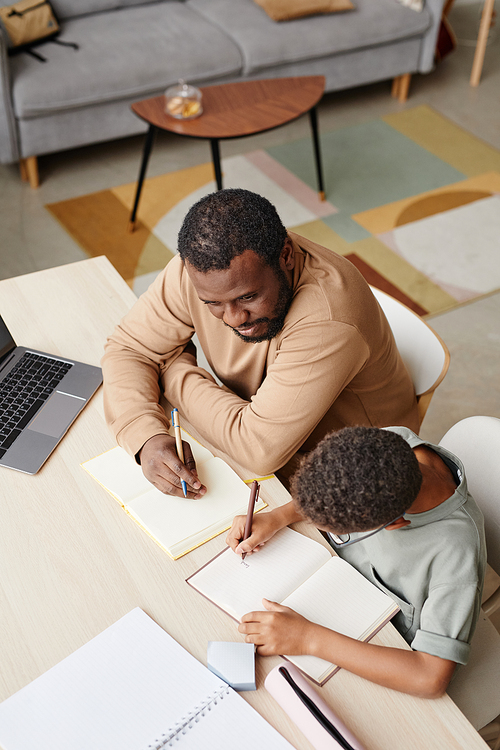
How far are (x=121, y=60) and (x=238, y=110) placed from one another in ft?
2.76

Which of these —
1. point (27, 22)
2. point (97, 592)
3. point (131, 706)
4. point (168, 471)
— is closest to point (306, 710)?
Result: point (131, 706)

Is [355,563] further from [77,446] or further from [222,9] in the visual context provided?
[222,9]

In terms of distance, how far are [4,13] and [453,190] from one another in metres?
2.38

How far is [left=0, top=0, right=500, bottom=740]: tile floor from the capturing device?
248 centimetres

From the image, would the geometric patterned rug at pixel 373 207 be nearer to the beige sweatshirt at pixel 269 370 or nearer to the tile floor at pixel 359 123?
the tile floor at pixel 359 123

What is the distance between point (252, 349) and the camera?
4.54 feet

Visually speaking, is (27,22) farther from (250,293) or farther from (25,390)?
(250,293)

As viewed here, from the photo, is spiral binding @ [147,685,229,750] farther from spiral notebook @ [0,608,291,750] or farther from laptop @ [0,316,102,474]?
laptop @ [0,316,102,474]

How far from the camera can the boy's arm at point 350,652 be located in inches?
37.0

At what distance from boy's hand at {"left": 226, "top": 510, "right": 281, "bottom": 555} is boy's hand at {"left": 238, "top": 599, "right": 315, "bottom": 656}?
12 cm

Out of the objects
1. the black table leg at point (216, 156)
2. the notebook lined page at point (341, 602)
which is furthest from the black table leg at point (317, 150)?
the notebook lined page at point (341, 602)

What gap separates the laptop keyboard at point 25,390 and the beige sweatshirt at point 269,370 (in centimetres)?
12

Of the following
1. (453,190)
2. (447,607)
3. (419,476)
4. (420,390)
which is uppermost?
(419,476)

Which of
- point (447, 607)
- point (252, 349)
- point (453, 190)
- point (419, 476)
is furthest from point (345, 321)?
point (453, 190)
